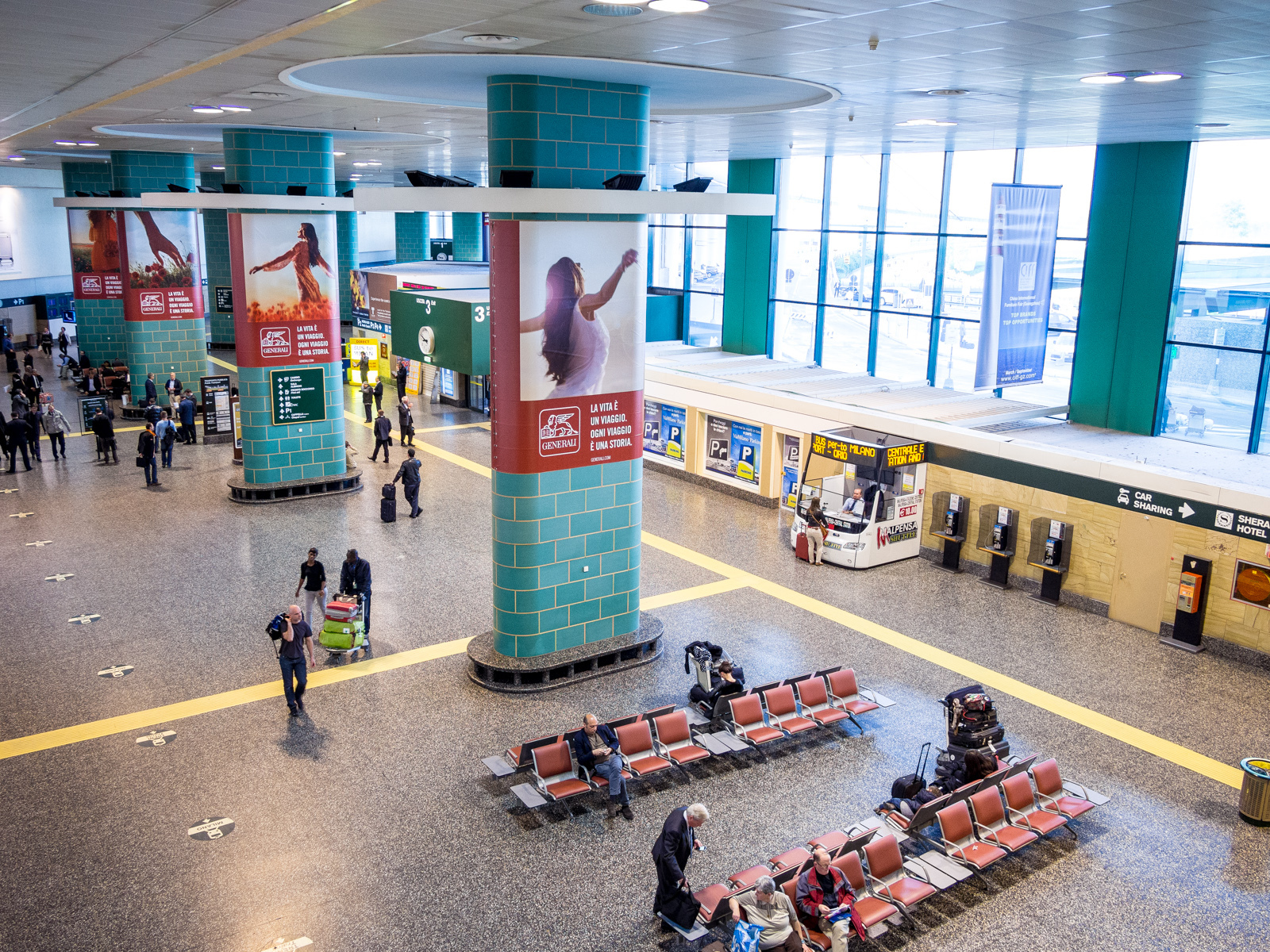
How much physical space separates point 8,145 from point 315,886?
20.4 meters

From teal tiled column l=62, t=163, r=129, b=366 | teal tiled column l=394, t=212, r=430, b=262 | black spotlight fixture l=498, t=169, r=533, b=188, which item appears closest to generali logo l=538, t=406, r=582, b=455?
black spotlight fixture l=498, t=169, r=533, b=188

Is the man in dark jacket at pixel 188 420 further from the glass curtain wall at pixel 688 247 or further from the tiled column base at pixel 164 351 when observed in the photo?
the glass curtain wall at pixel 688 247

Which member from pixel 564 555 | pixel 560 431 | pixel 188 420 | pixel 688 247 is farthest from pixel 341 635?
pixel 688 247

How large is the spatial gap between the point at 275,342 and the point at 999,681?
1373 centimetres

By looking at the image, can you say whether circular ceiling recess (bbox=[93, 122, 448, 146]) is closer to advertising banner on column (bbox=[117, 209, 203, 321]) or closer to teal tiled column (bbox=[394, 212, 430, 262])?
advertising banner on column (bbox=[117, 209, 203, 321])

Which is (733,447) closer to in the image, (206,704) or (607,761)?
(607,761)

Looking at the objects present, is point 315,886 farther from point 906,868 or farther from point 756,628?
point 756,628

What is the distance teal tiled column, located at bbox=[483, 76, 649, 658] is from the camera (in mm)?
10141

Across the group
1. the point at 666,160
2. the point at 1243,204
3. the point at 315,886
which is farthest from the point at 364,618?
the point at 1243,204

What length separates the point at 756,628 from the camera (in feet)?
42.6

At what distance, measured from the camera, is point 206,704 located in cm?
1056

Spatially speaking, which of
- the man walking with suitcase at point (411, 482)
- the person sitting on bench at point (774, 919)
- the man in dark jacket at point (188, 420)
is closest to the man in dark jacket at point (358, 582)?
the man walking with suitcase at point (411, 482)

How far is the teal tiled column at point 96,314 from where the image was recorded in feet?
94.1

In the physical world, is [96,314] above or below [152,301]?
below
